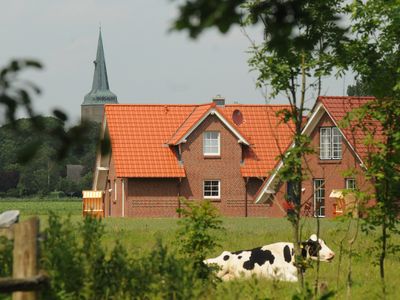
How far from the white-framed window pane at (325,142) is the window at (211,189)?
8.09 m

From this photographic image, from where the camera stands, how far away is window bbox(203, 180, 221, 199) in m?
Answer: 61.6

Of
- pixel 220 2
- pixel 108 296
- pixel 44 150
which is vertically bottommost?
pixel 108 296

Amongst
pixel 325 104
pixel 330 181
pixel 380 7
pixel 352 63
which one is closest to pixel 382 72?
pixel 352 63

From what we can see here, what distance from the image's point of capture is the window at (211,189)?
6162 cm

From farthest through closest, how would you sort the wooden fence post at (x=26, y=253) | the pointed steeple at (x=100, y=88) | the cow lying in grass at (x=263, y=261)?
the pointed steeple at (x=100, y=88) < the cow lying in grass at (x=263, y=261) < the wooden fence post at (x=26, y=253)

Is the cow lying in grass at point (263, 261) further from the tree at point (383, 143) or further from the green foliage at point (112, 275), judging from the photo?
the green foliage at point (112, 275)

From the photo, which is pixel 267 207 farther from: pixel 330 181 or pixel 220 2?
pixel 220 2

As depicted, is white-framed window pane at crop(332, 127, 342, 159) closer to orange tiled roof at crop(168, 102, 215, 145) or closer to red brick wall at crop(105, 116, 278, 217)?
red brick wall at crop(105, 116, 278, 217)

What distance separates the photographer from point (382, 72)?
17.6 metres

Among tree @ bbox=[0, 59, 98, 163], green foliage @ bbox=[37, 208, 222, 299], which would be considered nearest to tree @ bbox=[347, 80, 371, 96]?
green foliage @ bbox=[37, 208, 222, 299]

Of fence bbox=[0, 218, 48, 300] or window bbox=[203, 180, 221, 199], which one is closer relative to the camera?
fence bbox=[0, 218, 48, 300]

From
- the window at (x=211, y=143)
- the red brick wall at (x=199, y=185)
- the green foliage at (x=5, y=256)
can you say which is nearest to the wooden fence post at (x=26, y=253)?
the green foliage at (x=5, y=256)

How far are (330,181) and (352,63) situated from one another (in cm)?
3757

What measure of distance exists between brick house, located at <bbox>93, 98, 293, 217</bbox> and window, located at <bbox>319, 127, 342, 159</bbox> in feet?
16.6
